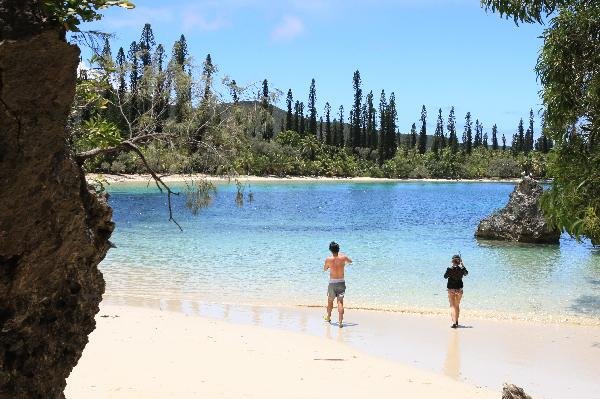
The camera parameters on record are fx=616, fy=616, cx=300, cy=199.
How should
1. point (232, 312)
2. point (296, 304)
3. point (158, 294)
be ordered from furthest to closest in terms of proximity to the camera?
1. point (158, 294)
2. point (296, 304)
3. point (232, 312)

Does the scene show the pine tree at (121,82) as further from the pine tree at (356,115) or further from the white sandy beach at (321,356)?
the pine tree at (356,115)

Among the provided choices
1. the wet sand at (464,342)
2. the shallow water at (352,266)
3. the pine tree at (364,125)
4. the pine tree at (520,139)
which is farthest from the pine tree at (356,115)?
the wet sand at (464,342)

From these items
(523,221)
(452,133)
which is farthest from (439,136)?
(523,221)

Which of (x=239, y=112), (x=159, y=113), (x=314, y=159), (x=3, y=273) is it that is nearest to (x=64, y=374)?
(x=3, y=273)

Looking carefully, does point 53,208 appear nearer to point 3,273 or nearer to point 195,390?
point 3,273

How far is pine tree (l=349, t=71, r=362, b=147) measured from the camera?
122 metres

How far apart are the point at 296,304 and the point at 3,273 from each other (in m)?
11.3

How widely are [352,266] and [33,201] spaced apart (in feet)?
57.2

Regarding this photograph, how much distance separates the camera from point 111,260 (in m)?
20.0

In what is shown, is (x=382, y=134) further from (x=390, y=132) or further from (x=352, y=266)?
(x=352, y=266)

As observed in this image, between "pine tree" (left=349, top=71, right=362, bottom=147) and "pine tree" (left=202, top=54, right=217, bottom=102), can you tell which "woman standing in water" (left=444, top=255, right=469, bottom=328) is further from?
"pine tree" (left=349, top=71, right=362, bottom=147)

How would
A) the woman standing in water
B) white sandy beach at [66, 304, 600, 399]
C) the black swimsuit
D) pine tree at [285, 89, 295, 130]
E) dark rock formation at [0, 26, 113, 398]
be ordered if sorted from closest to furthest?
1. dark rock formation at [0, 26, 113, 398]
2. white sandy beach at [66, 304, 600, 399]
3. the woman standing in water
4. the black swimsuit
5. pine tree at [285, 89, 295, 130]

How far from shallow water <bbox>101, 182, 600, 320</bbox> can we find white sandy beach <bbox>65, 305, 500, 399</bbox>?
2.70 m

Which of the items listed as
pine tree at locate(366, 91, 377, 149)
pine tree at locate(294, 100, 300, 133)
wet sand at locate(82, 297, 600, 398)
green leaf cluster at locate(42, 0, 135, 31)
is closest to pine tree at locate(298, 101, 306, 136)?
pine tree at locate(294, 100, 300, 133)
